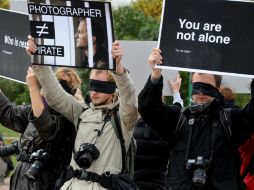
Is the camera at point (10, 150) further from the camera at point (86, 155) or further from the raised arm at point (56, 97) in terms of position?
the camera at point (86, 155)

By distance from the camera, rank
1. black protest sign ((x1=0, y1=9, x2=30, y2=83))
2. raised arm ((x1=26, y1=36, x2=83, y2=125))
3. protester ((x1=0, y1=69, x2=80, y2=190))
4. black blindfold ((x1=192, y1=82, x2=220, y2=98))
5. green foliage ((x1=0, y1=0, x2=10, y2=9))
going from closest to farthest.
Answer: black blindfold ((x1=192, y1=82, x2=220, y2=98)) < raised arm ((x1=26, y1=36, x2=83, y2=125)) < protester ((x1=0, y1=69, x2=80, y2=190)) < black protest sign ((x1=0, y1=9, x2=30, y2=83)) < green foliage ((x1=0, y1=0, x2=10, y2=9))

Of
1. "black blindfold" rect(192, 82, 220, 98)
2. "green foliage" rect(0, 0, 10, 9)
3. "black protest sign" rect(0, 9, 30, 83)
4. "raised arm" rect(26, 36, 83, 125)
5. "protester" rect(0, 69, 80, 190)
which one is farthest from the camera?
"green foliage" rect(0, 0, 10, 9)

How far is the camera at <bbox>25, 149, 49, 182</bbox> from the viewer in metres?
5.85

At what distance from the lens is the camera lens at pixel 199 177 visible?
4.88 meters

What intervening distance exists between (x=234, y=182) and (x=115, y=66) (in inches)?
50.2

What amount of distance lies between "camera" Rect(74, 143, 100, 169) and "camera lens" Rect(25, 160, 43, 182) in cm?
65

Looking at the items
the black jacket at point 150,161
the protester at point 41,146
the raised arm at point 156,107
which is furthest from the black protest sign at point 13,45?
the raised arm at point 156,107

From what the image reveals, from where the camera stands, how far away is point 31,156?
6.01 metres

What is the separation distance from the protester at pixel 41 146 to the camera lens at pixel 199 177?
1.41 metres

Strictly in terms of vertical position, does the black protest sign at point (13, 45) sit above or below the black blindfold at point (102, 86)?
above

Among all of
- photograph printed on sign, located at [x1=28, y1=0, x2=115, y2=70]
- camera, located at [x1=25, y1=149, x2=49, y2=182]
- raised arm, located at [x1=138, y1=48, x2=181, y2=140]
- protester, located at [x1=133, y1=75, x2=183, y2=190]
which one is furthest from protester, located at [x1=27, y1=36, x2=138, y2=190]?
protester, located at [x1=133, y1=75, x2=183, y2=190]

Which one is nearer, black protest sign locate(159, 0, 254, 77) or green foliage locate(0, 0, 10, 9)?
black protest sign locate(159, 0, 254, 77)

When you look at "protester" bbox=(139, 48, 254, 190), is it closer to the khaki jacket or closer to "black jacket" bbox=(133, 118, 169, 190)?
the khaki jacket

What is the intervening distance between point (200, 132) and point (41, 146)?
1697 mm
